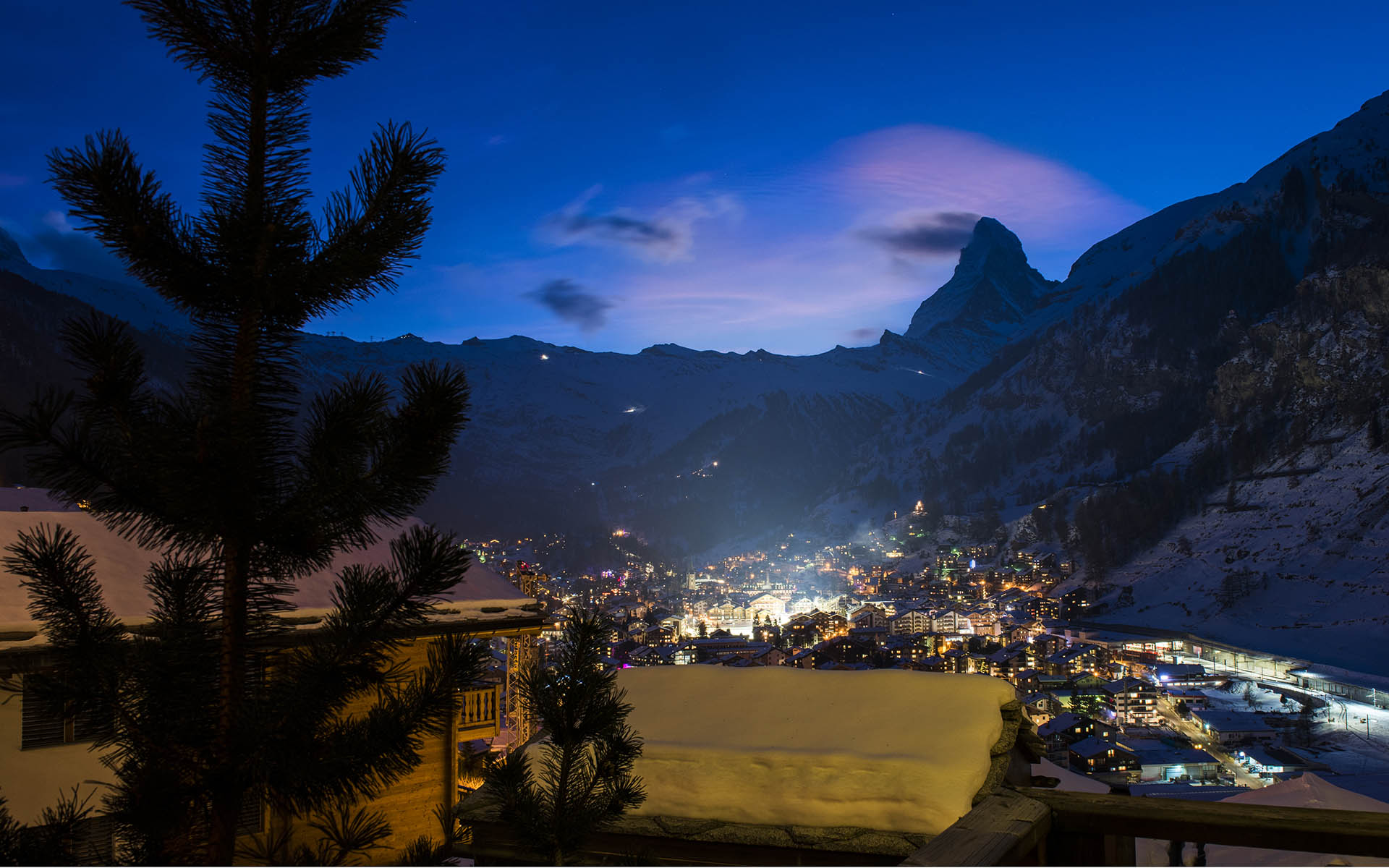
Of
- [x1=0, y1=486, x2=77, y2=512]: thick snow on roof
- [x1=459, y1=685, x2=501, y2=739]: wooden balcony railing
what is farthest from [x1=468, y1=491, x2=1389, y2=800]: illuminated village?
[x1=0, y1=486, x2=77, y2=512]: thick snow on roof

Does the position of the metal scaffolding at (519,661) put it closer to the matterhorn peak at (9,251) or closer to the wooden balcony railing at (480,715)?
the wooden balcony railing at (480,715)

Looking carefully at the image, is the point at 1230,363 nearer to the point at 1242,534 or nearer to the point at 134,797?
the point at 1242,534

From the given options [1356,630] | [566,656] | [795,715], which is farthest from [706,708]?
[1356,630]

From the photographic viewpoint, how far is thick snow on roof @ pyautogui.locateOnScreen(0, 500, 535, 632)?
5141mm

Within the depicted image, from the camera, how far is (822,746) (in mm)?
3406

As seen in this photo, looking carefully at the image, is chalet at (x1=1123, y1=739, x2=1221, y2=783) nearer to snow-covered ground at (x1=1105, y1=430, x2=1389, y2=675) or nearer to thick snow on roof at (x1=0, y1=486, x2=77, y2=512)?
snow-covered ground at (x1=1105, y1=430, x2=1389, y2=675)

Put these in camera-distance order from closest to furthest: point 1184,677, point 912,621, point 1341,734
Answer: point 1341,734
point 1184,677
point 912,621

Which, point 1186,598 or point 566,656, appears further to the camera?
point 1186,598

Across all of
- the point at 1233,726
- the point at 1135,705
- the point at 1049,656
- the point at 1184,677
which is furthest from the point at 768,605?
the point at 1233,726

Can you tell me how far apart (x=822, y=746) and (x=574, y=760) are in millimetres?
995

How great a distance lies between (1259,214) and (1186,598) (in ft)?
314

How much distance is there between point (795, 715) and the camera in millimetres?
3877

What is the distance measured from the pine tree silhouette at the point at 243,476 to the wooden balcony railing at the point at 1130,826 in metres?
1.82

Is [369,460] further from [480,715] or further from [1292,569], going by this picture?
[1292,569]
